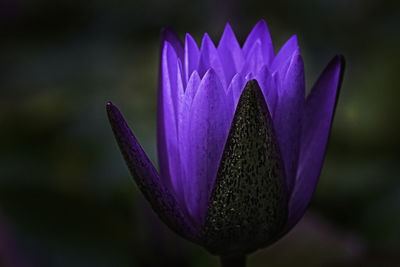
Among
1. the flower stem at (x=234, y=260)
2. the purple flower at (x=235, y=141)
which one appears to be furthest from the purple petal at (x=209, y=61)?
the flower stem at (x=234, y=260)

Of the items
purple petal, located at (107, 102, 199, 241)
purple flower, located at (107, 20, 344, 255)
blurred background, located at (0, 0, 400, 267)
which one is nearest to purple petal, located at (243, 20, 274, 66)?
purple flower, located at (107, 20, 344, 255)

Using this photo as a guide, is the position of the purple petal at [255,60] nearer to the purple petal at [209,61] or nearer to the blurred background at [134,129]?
the purple petal at [209,61]

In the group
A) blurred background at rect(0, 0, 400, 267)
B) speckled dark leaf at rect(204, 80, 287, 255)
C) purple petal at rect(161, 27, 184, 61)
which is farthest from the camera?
blurred background at rect(0, 0, 400, 267)

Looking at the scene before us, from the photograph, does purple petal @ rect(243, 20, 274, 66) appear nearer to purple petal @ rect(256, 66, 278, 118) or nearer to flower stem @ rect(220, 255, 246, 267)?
purple petal @ rect(256, 66, 278, 118)

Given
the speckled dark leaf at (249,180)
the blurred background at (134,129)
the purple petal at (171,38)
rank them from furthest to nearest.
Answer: the blurred background at (134,129), the purple petal at (171,38), the speckled dark leaf at (249,180)

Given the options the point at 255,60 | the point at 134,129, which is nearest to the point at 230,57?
the point at 255,60

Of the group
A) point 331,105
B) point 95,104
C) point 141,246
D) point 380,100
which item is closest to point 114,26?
point 95,104

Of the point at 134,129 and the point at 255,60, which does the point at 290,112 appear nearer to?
the point at 255,60
